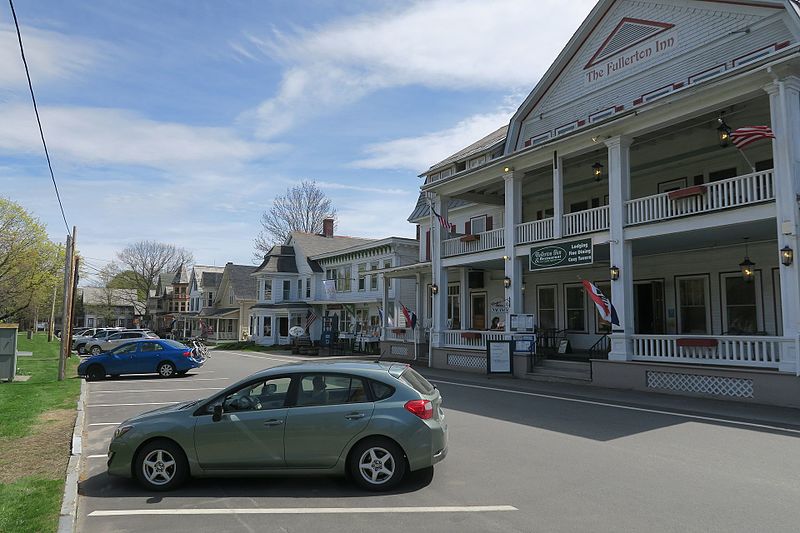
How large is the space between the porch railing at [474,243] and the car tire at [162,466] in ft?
53.1

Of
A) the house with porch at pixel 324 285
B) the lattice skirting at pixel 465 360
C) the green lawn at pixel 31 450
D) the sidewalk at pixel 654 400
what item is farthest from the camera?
the house with porch at pixel 324 285

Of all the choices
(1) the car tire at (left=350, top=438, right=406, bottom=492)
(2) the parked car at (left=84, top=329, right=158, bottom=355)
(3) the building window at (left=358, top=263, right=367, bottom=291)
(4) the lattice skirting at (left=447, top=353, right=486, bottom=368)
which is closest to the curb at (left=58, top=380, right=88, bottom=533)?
(1) the car tire at (left=350, top=438, right=406, bottom=492)

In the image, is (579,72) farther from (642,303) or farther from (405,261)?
(405,261)

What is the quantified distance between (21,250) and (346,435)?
4324cm

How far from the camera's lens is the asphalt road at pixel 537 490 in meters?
5.34

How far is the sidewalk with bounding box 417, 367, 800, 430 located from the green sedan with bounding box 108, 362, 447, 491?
301 inches

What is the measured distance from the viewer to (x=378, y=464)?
249 inches

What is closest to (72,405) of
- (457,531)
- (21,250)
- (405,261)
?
(457,531)

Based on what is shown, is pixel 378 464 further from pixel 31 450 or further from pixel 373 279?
pixel 373 279

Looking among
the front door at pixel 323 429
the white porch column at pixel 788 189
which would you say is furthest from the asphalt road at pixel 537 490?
the white porch column at pixel 788 189

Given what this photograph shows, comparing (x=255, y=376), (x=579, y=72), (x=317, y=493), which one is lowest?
(x=317, y=493)

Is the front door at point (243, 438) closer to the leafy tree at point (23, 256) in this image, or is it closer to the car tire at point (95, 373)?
the car tire at point (95, 373)

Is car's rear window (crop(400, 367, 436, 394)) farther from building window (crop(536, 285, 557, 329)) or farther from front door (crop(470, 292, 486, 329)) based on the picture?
front door (crop(470, 292, 486, 329))

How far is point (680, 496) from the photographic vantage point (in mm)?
6047
